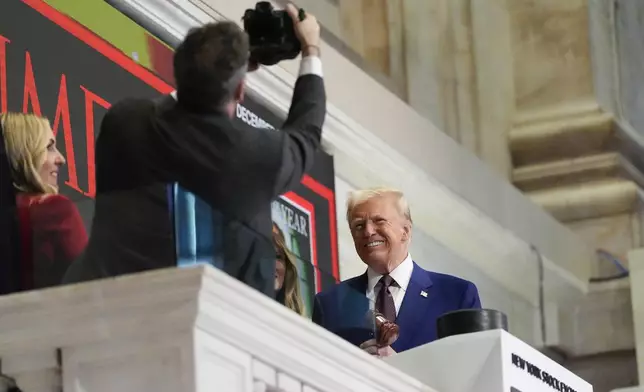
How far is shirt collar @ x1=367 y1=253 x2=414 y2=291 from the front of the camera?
455 centimetres

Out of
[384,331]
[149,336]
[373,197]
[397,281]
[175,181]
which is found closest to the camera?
[149,336]

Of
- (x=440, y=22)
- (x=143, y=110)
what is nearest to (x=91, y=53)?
(x=143, y=110)

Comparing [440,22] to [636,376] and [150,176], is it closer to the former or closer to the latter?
[636,376]

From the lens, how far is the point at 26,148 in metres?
4.13

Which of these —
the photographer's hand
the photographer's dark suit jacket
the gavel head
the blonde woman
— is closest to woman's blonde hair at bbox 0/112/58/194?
the blonde woman

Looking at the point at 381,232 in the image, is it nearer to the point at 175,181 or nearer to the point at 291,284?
the point at 291,284

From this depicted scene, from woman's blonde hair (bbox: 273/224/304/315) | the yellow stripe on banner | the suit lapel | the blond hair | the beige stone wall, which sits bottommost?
woman's blonde hair (bbox: 273/224/304/315)

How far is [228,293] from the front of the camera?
10.5ft

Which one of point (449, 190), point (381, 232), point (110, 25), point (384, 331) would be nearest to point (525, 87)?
point (449, 190)

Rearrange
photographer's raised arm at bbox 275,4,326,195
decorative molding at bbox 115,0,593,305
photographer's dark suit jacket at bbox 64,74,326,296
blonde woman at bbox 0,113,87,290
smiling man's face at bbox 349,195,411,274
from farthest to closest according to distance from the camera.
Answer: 1. decorative molding at bbox 115,0,593,305
2. smiling man's face at bbox 349,195,411,274
3. photographer's raised arm at bbox 275,4,326,195
4. blonde woman at bbox 0,113,87,290
5. photographer's dark suit jacket at bbox 64,74,326,296

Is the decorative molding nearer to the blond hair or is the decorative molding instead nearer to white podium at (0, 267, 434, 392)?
the blond hair

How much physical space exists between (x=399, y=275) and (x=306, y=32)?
868 mm

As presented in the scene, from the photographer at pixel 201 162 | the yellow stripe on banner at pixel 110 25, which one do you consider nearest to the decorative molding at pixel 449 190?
the yellow stripe on banner at pixel 110 25

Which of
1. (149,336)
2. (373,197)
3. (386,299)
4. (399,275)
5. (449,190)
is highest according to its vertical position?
(449,190)
